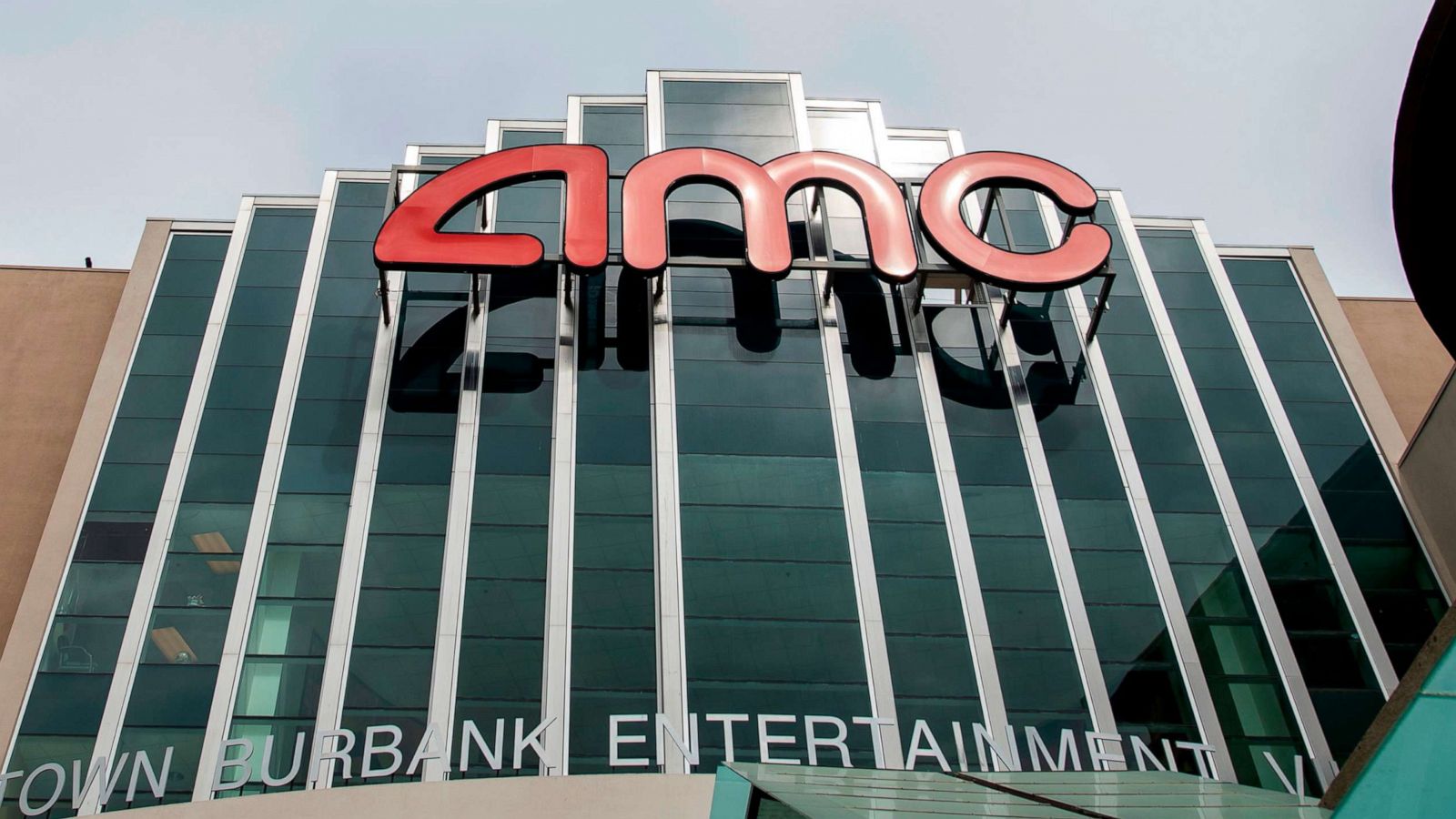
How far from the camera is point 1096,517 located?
28.8 metres

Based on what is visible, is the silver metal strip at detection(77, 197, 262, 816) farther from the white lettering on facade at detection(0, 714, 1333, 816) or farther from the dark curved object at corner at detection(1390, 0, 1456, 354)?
the dark curved object at corner at detection(1390, 0, 1456, 354)

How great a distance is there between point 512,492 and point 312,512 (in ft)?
14.0

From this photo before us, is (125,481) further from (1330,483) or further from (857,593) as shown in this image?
(1330,483)

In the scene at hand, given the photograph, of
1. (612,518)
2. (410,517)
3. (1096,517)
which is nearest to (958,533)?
(1096,517)

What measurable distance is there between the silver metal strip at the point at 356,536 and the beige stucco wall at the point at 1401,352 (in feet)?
84.9

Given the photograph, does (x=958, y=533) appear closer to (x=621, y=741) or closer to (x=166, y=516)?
(x=621, y=741)

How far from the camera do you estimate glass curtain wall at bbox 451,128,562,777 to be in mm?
24859

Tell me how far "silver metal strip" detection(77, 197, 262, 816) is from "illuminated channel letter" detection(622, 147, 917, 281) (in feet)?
33.7

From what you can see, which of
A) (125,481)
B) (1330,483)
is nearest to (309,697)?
(125,481)

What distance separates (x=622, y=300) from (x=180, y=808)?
16171 millimetres

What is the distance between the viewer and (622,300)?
32.5m

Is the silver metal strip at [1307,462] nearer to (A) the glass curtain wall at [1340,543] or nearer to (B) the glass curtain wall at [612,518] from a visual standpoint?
(A) the glass curtain wall at [1340,543]

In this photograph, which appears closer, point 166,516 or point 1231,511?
point 166,516

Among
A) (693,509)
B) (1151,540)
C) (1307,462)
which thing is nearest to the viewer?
(693,509)
